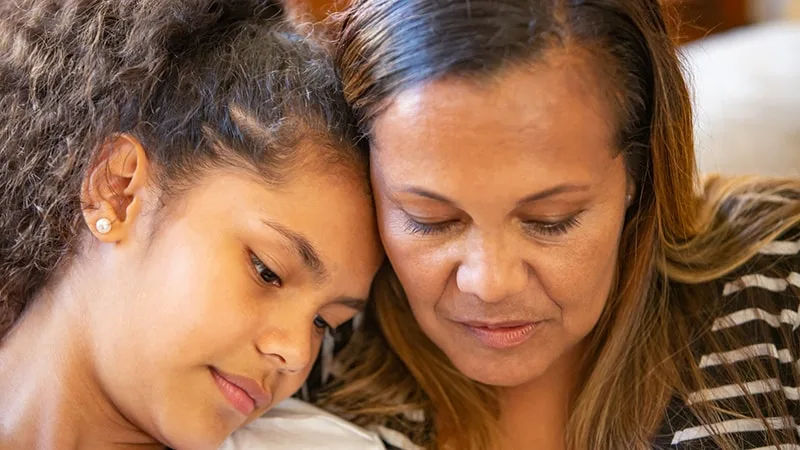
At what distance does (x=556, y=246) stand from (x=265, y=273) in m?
0.36

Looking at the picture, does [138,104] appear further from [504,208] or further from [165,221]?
[504,208]

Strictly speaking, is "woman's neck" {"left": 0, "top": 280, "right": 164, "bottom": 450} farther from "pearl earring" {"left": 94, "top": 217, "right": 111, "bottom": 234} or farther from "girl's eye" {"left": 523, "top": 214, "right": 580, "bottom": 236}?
"girl's eye" {"left": 523, "top": 214, "right": 580, "bottom": 236}

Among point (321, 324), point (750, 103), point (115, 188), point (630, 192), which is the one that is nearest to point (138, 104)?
point (115, 188)

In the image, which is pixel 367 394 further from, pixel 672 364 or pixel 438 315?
pixel 672 364

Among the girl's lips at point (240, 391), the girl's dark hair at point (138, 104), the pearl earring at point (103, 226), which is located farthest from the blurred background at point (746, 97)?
the girl's lips at point (240, 391)

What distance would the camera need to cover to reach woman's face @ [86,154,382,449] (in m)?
1.10

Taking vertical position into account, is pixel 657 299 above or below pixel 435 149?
below

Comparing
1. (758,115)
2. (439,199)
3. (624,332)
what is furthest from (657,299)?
(758,115)

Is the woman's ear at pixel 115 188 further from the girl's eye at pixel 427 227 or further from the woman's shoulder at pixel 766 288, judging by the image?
the woman's shoulder at pixel 766 288

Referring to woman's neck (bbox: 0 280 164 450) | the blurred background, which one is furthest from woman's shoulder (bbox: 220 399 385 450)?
the blurred background

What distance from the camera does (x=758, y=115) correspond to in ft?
6.05

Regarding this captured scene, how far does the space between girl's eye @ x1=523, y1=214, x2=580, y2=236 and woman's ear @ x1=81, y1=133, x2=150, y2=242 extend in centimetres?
48

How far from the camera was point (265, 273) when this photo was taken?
3.75 ft

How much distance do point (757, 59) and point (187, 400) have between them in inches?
62.2
